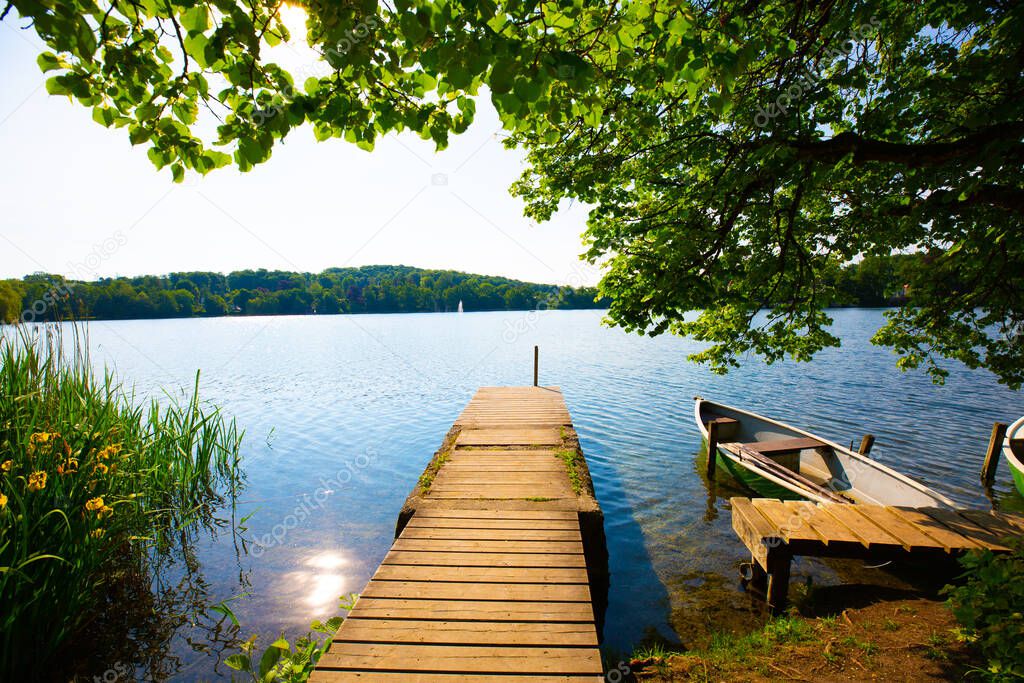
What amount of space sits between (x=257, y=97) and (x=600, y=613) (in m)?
6.70

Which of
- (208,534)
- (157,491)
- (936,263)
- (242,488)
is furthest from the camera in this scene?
(242,488)

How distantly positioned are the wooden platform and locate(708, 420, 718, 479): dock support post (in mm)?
4685

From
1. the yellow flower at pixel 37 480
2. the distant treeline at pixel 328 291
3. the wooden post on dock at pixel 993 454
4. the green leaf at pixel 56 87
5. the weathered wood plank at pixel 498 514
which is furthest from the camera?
the distant treeline at pixel 328 291

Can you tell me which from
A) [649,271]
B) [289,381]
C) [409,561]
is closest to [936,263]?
[649,271]

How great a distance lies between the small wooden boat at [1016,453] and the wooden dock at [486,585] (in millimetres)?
9559

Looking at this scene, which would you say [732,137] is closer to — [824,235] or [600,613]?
[824,235]

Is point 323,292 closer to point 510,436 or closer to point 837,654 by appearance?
point 510,436

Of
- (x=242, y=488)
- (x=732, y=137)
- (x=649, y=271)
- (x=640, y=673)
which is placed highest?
(x=732, y=137)

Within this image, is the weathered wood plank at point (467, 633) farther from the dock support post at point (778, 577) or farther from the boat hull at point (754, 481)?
the boat hull at point (754, 481)

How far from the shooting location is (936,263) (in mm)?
6461

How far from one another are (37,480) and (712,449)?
1151cm

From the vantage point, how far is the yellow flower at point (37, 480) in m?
3.67

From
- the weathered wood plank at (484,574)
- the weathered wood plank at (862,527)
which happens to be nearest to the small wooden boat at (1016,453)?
the weathered wood plank at (862,527)

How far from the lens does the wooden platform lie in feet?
16.8
